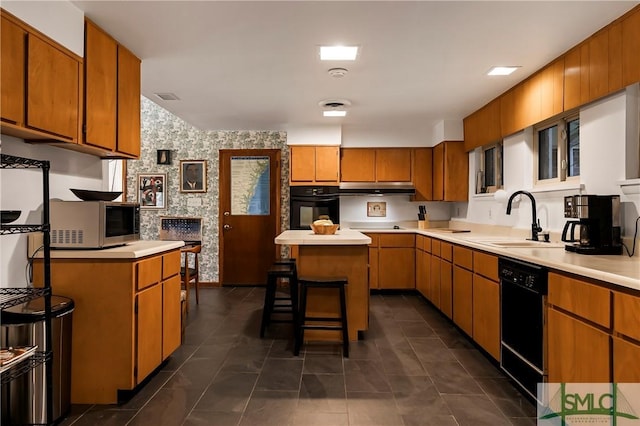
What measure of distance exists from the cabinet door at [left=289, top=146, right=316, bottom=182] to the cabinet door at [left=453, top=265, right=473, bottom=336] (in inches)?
102

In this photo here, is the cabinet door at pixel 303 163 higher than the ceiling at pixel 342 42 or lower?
lower

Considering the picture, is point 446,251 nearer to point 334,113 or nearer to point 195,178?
point 334,113

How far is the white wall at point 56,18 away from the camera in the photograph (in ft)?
6.41

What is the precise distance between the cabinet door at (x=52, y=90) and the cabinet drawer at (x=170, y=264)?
99 centimetres

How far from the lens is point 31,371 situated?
1986mm

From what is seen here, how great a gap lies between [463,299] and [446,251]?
0.64 metres

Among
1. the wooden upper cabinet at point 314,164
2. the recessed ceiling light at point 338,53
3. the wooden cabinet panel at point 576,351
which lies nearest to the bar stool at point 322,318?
the wooden cabinet panel at point 576,351

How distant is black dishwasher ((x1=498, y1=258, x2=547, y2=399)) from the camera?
228 cm

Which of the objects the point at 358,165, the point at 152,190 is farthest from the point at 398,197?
the point at 152,190

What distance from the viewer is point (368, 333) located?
3703 mm

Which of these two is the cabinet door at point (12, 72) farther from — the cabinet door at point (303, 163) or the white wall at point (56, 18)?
Answer: the cabinet door at point (303, 163)

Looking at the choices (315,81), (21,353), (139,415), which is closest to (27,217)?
(21,353)

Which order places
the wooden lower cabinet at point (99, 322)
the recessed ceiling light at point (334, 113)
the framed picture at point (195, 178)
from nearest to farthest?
the wooden lower cabinet at point (99, 322)
the recessed ceiling light at point (334, 113)
the framed picture at point (195, 178)

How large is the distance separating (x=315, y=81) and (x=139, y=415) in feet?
9.77
